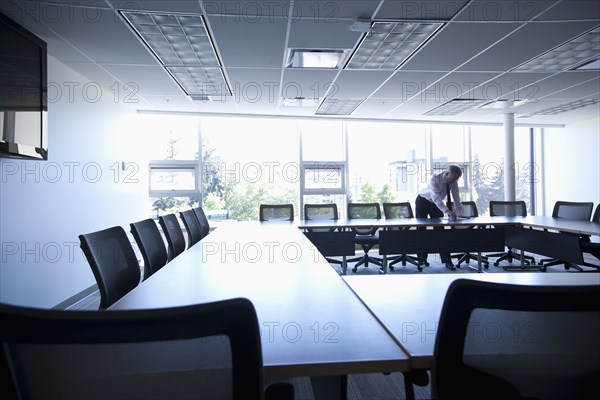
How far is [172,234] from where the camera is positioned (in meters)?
2.88

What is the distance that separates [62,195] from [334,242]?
310cm

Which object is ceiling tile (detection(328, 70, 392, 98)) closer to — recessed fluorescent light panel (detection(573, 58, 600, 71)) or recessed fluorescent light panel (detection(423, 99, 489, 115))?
recessed fluorescent light panel (detection(423, 99, 489, 115))

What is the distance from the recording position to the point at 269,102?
518 centimetres

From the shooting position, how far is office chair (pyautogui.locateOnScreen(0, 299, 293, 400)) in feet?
1.78

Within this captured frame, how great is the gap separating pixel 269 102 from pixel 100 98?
2263 millimetres

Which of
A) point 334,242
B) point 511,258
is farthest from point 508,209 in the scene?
point 334,242

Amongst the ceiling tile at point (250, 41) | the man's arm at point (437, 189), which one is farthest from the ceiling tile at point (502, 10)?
the man's arm at point (437, 189)

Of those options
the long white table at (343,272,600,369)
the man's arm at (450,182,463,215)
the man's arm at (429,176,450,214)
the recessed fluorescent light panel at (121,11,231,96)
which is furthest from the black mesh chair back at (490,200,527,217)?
the recessed fluorescent light panel at (121,11,231,96)

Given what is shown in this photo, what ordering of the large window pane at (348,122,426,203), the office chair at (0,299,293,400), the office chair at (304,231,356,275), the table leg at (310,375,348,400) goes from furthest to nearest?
the large window pane at (348,122,426,203)
the office chair at (304,231,356,275)
the table leg at (310,375,348,400)
the office chair at (0,299,293,400)

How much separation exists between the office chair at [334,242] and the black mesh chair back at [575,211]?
332 centimetres

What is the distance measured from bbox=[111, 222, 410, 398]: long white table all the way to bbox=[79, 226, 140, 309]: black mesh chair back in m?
0.17

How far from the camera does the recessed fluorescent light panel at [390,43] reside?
9.47 feet

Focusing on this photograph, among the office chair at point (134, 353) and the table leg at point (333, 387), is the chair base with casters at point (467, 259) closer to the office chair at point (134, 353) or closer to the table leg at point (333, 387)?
the table leg at point (333, 387)

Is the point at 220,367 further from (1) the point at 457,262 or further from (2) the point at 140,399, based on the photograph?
(1) the point at 457,262
